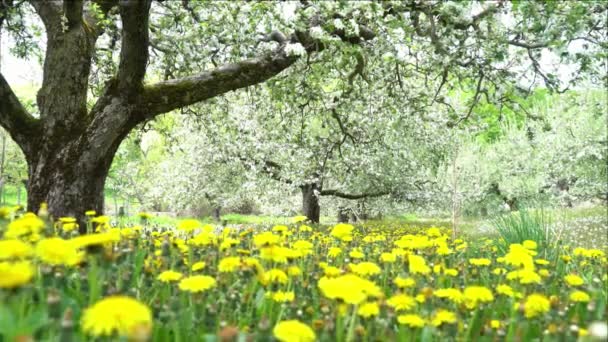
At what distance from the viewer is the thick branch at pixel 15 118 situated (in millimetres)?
6602

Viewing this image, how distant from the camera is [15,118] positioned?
21.8 ft

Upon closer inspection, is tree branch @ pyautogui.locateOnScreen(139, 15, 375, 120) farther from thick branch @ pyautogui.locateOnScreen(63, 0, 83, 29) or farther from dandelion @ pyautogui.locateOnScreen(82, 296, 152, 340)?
dandelion @ pyautogui.locateOnScreen(82, 296, 152, 340)

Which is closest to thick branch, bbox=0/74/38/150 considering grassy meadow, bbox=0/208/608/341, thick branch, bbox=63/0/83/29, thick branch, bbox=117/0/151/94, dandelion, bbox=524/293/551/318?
thick branch, bbox=63/0/83/29

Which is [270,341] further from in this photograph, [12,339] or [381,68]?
[381,68]

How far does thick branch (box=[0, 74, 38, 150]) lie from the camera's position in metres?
6.60

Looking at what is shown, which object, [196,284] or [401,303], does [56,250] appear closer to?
[196,284]

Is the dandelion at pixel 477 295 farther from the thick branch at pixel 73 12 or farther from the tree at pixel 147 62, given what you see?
the thick branch at pixel 73 12

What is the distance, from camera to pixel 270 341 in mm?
1470

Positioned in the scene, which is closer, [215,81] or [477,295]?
[477,295]

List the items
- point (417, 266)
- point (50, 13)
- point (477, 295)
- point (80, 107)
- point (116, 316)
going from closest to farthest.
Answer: point (116, 316), point (477, 295), point (417, 266), point (80, 107), point (50, 13)

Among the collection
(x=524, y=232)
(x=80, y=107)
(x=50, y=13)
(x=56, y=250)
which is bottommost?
(x=524, y=232)

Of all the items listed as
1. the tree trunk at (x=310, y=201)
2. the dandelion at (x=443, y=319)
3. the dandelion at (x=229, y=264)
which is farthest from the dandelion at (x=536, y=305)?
the tree trunk at (x=310, y=201)

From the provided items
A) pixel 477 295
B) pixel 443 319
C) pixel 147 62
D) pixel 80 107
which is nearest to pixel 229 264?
pixel 443 319

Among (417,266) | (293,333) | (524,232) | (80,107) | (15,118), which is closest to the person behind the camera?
(293,333)
